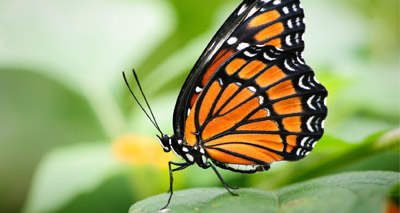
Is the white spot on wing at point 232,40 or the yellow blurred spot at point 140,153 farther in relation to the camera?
the yellow blurred spot at point 140,153

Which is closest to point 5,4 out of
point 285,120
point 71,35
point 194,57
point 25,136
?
point 71,35

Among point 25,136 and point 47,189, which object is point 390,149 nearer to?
point 47,189

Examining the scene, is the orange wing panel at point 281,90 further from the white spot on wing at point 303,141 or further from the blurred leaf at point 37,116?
the blurred leaf at point 37,116

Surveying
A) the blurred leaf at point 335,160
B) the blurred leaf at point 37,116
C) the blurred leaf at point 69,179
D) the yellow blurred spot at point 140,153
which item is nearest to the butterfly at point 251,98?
the blurred leaf at point 335,160

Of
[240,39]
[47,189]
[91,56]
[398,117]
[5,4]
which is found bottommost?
[398,117]

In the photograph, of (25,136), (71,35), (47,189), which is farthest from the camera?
(25,136)

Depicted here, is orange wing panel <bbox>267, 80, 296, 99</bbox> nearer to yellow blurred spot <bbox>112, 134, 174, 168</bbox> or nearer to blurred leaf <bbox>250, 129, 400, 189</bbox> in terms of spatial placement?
blurred leaf <bbox>250, 129, 400, 189</bbox>
